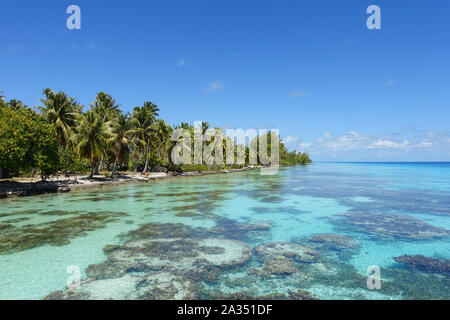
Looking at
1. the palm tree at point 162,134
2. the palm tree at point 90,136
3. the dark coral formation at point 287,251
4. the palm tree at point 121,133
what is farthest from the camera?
the palm tree at point 162,134

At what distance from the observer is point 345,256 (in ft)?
28.7

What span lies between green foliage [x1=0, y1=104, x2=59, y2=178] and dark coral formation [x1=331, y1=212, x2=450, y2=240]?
1042 inches

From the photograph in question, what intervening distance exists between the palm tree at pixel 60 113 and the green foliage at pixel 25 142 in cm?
916

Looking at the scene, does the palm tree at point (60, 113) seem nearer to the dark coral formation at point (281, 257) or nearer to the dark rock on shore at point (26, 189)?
the dark rock on shore at point (26, 189)

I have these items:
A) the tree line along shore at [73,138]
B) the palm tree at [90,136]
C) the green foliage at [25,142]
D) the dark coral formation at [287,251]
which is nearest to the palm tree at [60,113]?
the tree line along shore at [73,138]

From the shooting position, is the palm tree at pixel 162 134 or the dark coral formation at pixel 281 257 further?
the palm tree at pixel 162 134

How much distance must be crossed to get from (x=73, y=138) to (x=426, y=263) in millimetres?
37096

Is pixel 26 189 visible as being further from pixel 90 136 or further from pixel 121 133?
pixel 121 133

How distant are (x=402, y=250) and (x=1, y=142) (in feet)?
95.2

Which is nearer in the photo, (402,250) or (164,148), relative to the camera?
(402,250)

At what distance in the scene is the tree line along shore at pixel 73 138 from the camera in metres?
22.3

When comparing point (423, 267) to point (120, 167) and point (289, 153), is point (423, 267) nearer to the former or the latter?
point (120, 167)

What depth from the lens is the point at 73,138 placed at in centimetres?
3222
